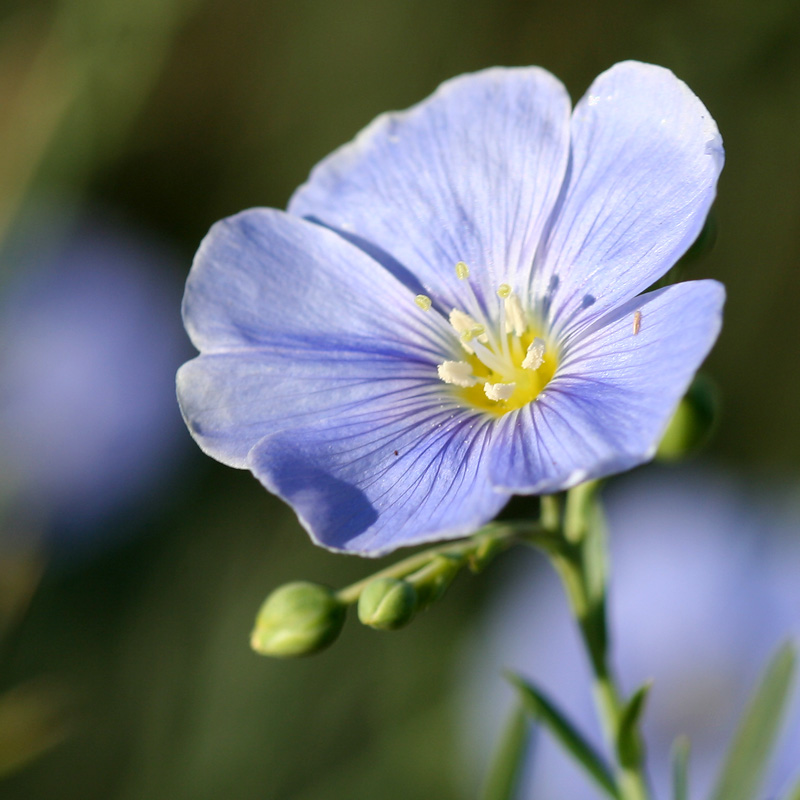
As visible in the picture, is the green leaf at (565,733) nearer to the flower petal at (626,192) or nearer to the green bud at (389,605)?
the green bud at (389,605)

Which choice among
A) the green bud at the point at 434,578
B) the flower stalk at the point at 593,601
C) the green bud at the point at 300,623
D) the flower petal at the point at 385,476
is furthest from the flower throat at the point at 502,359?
the green bud at the point at 300,623

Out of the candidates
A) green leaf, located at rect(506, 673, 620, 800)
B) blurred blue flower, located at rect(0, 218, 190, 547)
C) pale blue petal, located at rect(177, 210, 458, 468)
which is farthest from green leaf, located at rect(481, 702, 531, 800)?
blurred blue flower, located at rect(0, 218, 190, 547)

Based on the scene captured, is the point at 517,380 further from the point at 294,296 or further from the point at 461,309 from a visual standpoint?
the point at 294,296

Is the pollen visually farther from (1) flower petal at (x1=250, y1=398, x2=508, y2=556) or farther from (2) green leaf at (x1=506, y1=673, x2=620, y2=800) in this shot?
(2) green leaf at (x1=506, y1=673, x2=620, y2=800)

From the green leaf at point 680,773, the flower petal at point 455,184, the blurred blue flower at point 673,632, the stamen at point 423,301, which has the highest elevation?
the flower petal at point 455,184

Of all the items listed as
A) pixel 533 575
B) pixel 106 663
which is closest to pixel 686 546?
pixel 533 575

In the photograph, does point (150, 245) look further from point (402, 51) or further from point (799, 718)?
Result: point (799, 718)

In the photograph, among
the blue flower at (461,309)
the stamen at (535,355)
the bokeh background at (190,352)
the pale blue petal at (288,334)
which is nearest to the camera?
the blue flower at (461,309)
